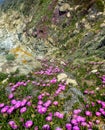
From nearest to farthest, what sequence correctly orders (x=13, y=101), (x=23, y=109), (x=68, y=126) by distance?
(x=68, y=126) → (x=23, y=109) → (x=13, y=101)

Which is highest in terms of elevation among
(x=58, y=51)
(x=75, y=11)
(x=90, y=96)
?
(x=90, y=96)

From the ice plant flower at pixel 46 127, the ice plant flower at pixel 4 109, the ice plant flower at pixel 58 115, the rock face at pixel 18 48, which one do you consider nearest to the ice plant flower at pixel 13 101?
the ice plant flower at pixel 4 109

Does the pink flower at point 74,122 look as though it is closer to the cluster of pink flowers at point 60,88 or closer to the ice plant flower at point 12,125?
the ice plant flower at point 12,125

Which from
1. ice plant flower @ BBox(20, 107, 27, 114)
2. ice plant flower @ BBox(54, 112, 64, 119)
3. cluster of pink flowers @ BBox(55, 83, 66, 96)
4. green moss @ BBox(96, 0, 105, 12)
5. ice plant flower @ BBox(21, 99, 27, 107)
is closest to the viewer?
ice plant flower @ BBox(54, 112, 64, 119)

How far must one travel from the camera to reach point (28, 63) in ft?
46.7

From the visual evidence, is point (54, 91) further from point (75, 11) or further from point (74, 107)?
point (75, 11)

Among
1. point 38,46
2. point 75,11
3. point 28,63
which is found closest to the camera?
point 28,63

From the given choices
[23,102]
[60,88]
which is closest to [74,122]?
[23,102]

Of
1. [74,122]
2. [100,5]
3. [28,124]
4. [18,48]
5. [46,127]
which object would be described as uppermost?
[28,124]

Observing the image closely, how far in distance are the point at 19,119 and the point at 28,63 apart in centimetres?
719

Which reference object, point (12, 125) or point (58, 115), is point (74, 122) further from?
point (12, 125)

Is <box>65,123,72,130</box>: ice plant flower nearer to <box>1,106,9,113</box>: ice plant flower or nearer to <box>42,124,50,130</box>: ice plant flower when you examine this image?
<box>42,124,50,130</box>: ice plant flower

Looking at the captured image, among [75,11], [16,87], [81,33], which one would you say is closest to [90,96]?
[16,87]

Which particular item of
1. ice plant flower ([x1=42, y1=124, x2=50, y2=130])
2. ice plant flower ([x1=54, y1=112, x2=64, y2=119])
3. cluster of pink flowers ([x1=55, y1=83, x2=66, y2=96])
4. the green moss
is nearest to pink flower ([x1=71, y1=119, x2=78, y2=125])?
ice plant flower ([x1=54, y1=112, x2=64, y2=119])
